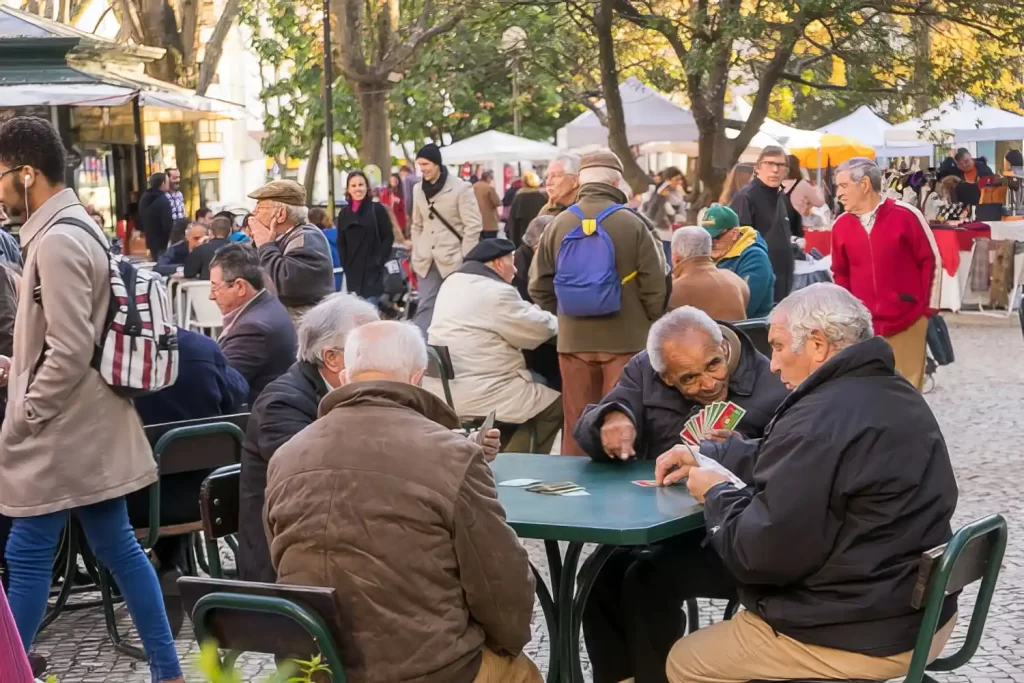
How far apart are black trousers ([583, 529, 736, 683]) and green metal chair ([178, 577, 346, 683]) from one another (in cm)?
157

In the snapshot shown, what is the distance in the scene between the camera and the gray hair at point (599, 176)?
25.4 ft

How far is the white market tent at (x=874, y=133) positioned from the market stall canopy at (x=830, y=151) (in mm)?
242

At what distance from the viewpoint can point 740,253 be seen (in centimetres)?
859

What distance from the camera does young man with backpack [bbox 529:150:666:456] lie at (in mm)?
7621

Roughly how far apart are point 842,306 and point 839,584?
710 mm

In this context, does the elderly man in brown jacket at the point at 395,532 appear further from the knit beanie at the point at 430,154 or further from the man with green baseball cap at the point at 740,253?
the knit beanie at the point at 430,154

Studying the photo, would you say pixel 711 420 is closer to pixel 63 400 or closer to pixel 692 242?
pixel 63 400

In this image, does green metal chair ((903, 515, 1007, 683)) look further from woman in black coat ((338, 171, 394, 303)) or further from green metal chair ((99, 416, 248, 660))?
woman in black coat ((338, 171, 394, 303))

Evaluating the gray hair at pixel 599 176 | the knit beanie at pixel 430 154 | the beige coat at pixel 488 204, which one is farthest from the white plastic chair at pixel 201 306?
the gray hair at pixel 599 176

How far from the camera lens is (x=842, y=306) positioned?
153 inches

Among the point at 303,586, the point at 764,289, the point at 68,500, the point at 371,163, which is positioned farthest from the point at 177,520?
the point at 371,163

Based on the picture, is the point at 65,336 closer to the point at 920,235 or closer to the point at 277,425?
the point at 277,425

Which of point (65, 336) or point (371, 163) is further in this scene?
point (371, 163)

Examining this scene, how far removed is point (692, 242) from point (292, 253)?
6.73 feet
